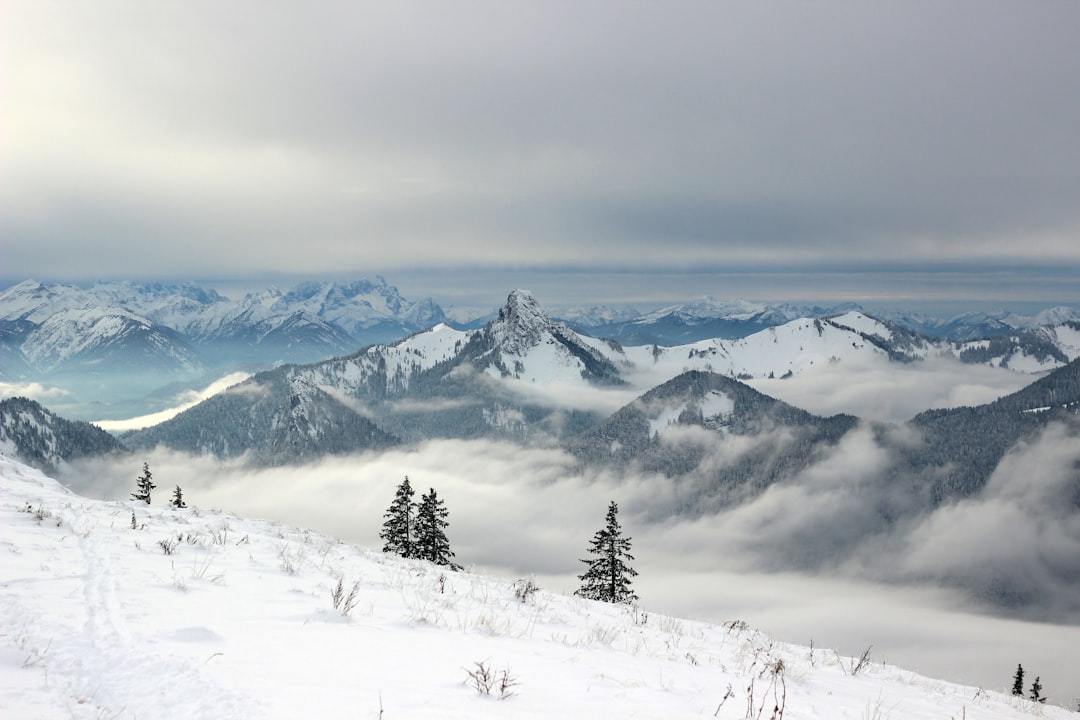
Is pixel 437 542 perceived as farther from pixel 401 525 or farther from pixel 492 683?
pixel 492 683

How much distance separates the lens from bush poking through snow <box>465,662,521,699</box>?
473cm

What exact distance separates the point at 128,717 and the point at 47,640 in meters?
2.08

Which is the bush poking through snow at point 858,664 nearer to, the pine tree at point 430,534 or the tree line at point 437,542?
the tree line at point 437,542

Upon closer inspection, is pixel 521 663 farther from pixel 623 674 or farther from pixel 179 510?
pixel 179 510

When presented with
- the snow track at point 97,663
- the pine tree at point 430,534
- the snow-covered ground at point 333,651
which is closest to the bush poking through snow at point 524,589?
the snow-covered ground at point 333,651

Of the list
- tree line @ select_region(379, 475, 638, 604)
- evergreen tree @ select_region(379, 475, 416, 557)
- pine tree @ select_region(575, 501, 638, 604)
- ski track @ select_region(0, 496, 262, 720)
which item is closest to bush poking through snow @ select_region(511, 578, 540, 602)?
ski track @ select_region(0, 496, 262, 720)

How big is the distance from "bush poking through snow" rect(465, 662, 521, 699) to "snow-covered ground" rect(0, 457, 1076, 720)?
36mm

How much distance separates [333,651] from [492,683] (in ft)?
5.90

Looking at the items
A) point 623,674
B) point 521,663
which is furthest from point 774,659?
point 521,663

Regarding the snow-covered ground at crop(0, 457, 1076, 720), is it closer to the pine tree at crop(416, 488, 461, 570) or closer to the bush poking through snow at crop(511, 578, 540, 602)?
the bush poking through snow at crop(511, 578, 540, 602)

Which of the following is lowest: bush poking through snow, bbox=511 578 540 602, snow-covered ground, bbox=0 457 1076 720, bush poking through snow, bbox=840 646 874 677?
bush poking through snow, bbox=840 646 874 677

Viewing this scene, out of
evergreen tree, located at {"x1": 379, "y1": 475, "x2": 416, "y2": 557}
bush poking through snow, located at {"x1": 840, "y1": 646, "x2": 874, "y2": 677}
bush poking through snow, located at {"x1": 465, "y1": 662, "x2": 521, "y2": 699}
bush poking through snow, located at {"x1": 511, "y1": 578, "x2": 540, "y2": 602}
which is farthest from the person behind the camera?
evergreen tree, located at {"x1": 379, "y1": 475, "x2": 416, "y2": 557}

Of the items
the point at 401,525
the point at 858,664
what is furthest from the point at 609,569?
the point at 858,664

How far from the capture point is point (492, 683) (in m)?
4.88
